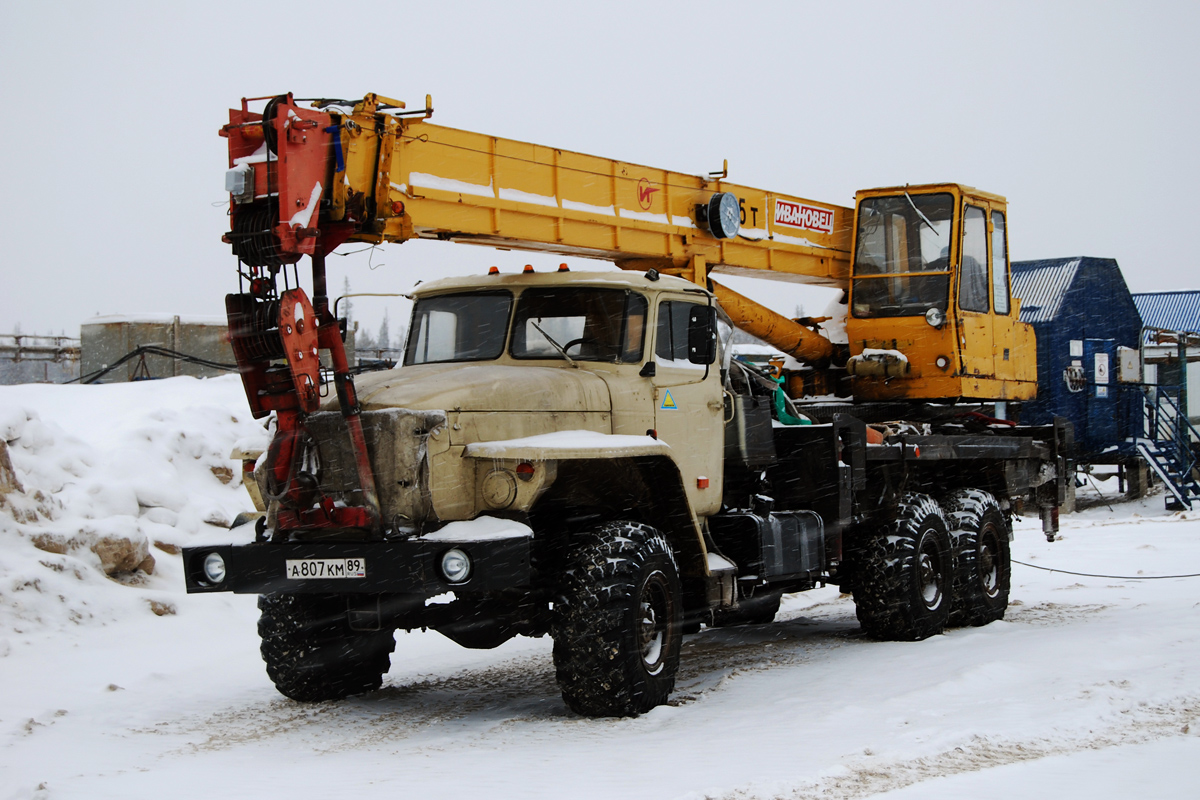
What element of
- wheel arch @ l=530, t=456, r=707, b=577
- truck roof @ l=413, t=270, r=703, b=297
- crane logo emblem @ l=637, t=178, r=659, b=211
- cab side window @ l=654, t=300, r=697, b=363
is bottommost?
wheel arch @ l=530, t=456, r=707, b=577

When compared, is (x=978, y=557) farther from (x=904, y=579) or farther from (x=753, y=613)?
(x=753, y=613)

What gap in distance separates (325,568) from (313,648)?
145 centimetres

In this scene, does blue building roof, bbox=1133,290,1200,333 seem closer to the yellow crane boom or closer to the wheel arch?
the yellow crane boom

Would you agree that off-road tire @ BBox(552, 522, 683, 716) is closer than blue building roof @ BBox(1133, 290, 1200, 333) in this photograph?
Yes

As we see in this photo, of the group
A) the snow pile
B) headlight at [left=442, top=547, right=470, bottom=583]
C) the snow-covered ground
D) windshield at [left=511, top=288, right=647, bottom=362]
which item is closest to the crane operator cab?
the snow-covered ground

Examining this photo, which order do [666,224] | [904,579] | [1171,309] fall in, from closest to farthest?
[666,224] < [904,579] < [1171,309]

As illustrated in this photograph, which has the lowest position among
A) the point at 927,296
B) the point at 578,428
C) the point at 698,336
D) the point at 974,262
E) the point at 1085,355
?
the point at 578,428

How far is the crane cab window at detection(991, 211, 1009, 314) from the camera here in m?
13.0

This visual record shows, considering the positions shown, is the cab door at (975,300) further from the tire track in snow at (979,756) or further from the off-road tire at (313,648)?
the off-road tire at (313,648)

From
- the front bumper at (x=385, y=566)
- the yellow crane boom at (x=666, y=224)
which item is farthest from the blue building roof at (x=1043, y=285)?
the front bumper at (x=385, y=566)

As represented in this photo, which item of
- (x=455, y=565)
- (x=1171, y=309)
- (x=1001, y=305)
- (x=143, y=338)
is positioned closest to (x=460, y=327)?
(x=455, y=565)

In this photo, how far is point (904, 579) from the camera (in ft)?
35.8

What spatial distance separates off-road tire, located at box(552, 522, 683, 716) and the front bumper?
401 mm

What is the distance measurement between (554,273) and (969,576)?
5.44 m
